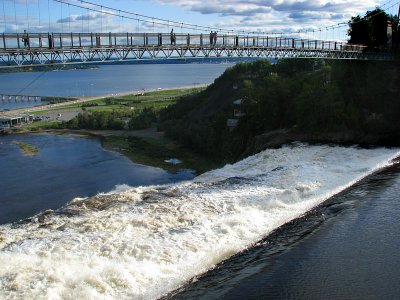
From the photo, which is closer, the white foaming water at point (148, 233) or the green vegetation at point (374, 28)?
the white foaming water at point (148, 233)

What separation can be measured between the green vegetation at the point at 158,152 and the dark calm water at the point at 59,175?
138cm

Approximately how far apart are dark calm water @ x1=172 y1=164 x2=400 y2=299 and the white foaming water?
2.54ft

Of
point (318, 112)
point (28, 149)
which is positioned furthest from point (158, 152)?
point (318, 112)

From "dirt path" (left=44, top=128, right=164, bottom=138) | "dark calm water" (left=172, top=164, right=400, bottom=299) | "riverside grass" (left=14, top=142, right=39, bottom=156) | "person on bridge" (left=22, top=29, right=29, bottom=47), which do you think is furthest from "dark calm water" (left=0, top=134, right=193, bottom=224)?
"dark calm water" (left=172, top=164, right=400, bottom=299)

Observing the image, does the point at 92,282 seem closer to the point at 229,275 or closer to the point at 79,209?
the point at 229,275

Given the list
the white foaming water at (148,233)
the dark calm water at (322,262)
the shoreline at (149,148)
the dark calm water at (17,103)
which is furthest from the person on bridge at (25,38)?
the dark calm water at (17,103)

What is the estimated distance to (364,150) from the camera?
108 ft

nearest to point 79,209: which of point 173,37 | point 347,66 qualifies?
point 173,37

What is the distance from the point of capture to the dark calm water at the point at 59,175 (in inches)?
1233

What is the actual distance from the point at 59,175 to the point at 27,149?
50.8ft

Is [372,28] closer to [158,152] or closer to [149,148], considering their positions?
[158,152]

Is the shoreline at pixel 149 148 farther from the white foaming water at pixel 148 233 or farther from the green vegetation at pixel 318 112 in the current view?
the white foaming water at pixel 148 233

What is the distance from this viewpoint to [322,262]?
15.9 meters

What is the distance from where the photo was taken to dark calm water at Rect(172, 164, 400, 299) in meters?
14.0
